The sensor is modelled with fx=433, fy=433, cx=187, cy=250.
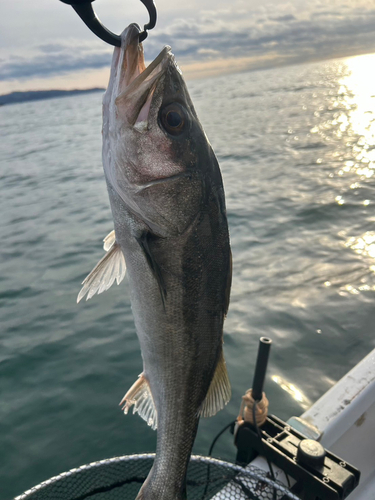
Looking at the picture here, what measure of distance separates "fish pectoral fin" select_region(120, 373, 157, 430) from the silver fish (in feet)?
0.94

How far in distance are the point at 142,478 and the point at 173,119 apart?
2.65m

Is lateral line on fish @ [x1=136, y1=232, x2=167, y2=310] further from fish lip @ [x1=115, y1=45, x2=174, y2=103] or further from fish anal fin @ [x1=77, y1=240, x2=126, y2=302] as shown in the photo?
fish lip @ [x1=115, y1=45, x2=174, y2=103]

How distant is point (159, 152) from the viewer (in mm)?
2039

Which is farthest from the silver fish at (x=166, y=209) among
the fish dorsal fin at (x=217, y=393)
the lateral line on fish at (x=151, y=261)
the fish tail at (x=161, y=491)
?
the fish tail at (x=161, y=491)

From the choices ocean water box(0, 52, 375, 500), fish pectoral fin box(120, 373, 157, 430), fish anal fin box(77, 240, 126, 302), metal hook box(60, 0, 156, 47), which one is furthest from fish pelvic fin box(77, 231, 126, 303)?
ocean water box(0, 52, 375, 500)

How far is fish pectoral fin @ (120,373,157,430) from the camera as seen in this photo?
2.37m

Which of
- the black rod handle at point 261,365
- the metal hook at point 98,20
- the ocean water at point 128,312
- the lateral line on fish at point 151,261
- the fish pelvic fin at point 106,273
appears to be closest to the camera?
the metal hook at point 98,20

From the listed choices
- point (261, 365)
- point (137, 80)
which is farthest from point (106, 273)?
point (261, 365)

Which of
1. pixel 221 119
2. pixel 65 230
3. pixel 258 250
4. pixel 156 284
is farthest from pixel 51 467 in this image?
pixel 221 119

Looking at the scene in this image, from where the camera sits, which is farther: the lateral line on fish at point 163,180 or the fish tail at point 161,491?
the fish tail at point 161,491

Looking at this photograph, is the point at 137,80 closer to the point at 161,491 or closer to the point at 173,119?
the point at 173,119

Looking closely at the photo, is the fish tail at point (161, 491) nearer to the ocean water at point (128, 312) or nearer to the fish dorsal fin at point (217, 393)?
the fish dorsal fin at point (217, 393)

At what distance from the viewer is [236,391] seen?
19.0 ft

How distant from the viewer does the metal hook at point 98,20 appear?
156 centimetres
